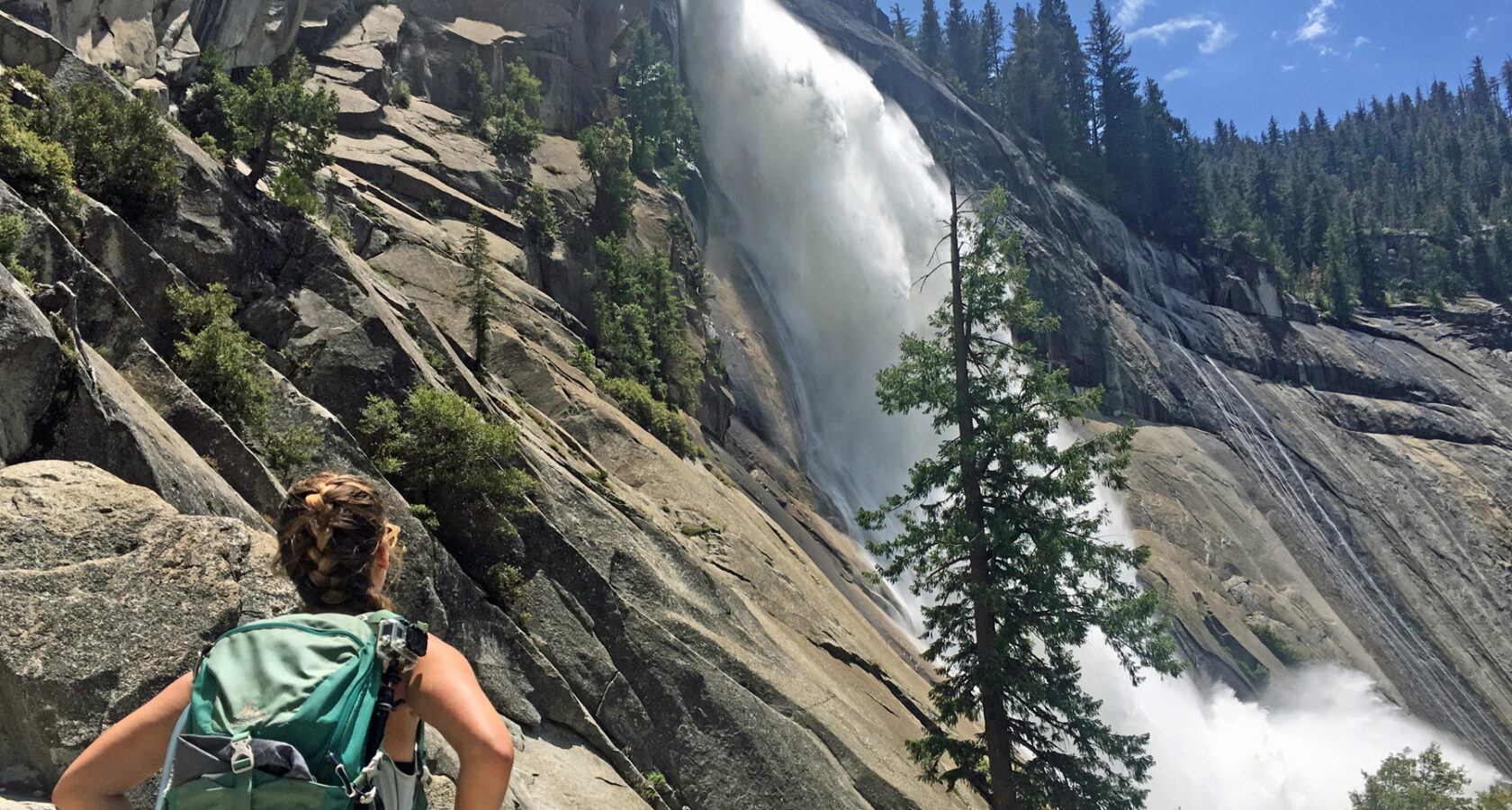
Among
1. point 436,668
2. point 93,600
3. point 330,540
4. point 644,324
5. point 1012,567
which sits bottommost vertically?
point 93,600

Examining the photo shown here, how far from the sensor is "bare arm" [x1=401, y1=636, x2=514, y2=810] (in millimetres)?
2482

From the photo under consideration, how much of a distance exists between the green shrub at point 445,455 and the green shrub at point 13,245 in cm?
504

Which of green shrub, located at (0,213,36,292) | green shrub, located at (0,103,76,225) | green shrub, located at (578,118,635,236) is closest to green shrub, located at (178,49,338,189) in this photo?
green shrub, located at (0,103,76,225)

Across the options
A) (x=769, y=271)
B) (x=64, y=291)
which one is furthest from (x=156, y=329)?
(x=769, y=271)

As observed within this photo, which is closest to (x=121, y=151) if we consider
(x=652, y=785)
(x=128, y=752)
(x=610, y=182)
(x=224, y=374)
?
(x=224, y=374)

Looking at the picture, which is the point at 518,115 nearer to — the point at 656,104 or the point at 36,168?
the point at 656,104

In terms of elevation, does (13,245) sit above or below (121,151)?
below

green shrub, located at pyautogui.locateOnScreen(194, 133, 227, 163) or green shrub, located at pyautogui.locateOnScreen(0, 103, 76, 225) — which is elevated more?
green shrub, located at pyautogui.locateOnScreen(194, 133, 227, 163)

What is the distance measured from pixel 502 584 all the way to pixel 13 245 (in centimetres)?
708

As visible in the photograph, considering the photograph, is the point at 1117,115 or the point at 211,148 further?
the point at 1117,115

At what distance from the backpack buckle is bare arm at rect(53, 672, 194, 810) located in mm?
397

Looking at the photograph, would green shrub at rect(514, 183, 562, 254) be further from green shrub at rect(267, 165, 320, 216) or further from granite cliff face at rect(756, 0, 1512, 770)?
granite cliff face at rect(756, 0, 1512, 770)

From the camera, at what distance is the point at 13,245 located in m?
9.05

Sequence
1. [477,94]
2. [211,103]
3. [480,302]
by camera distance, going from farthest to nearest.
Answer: [477,94] → [211,103] → [480,302]
